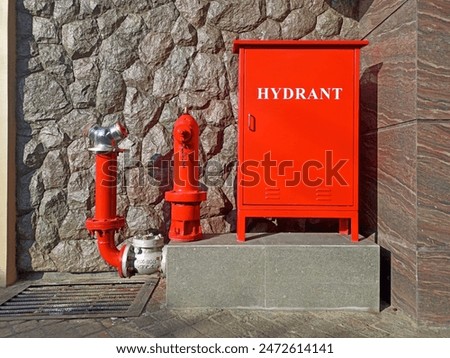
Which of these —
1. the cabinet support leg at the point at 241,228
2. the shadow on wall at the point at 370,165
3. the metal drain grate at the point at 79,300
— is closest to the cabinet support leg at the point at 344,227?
the shadow on wall at the point at 370,165

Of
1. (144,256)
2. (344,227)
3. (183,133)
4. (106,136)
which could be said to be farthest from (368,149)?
(106,136)

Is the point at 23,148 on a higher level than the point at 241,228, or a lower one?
higher

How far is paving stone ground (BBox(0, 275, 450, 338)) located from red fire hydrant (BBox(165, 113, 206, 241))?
67 centimetres

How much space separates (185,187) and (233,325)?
3.90 ft

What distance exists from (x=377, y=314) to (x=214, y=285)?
131cm

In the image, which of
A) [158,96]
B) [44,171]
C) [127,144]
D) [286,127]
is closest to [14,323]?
[44,171]

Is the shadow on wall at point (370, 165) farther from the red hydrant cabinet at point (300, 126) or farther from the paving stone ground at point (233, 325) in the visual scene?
the red hydrant cabinet at point (300, 126)

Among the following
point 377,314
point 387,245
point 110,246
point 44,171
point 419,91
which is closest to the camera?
point 419,91

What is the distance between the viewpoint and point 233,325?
97.3 inches

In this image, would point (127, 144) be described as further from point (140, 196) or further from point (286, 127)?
point (286, 127)

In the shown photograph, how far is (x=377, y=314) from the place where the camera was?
2.63m

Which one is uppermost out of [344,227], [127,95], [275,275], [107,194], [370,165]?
[127,95]

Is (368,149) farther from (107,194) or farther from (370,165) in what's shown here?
(107,194)

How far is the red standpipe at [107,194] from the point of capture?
3084mm
